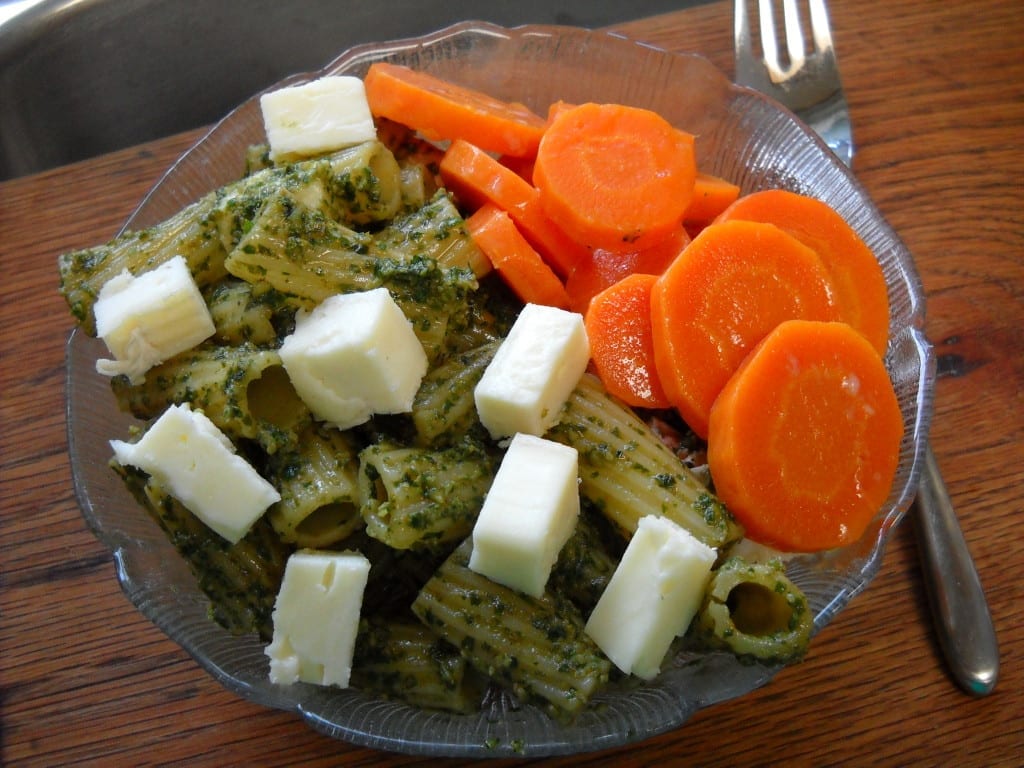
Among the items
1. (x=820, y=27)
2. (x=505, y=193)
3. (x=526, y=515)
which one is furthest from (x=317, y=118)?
(x=820, y=27)

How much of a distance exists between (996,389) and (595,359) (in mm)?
855

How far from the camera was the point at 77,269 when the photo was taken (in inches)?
55.2

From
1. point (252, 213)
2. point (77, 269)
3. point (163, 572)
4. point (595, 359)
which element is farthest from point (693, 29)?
point (163, 572)

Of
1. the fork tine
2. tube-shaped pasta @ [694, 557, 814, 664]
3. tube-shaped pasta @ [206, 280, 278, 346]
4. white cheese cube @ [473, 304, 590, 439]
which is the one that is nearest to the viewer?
tube-shaped pasta @ [694, 557, 814, 664]

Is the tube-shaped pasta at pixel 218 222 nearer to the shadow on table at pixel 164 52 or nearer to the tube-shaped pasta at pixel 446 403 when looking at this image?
the tube-shaped pasta at pixel 446 403

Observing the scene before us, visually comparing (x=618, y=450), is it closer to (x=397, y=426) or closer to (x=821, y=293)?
(x=397, y=426)

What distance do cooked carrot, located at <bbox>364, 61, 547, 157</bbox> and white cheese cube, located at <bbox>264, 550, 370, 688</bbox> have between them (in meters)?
A: 0.79

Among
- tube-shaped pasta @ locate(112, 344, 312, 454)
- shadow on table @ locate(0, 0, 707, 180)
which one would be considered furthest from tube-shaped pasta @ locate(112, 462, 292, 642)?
shadow on table @ locate(0, 0, 707, 180)

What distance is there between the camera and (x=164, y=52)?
243cm

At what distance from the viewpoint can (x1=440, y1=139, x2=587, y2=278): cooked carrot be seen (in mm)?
1523

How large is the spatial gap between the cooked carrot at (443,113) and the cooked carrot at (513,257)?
6.4 inches

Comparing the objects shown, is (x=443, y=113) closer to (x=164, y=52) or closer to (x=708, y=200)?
(x=708, y=200)

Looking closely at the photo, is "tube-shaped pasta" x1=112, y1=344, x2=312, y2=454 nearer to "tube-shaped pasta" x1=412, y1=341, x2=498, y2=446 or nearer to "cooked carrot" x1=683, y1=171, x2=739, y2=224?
"tube-shaped pasta" x1=412, y1=341, x2=498, y2=446

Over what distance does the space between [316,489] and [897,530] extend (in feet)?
3.39
